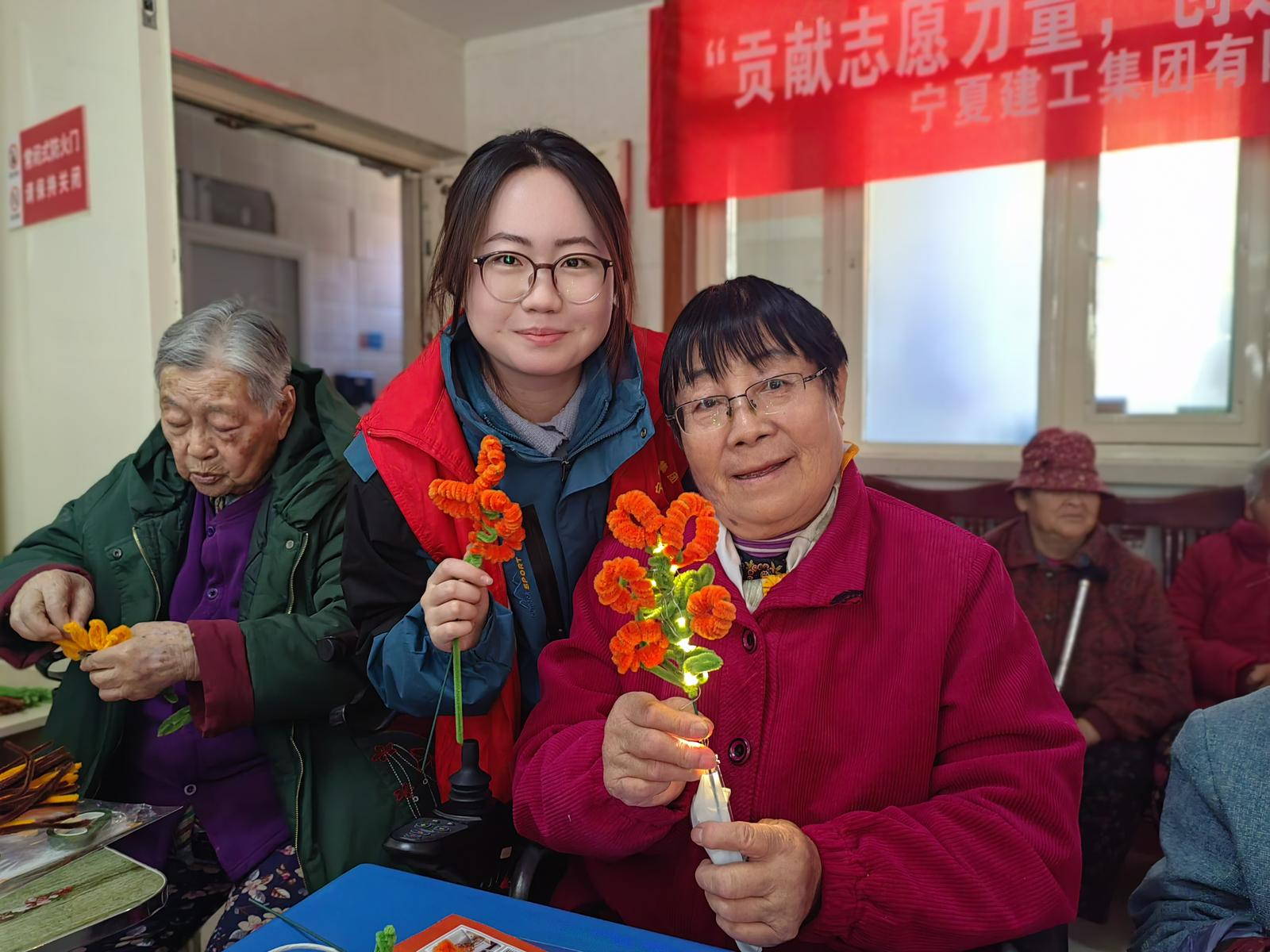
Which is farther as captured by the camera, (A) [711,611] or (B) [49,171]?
(B) [49,171]

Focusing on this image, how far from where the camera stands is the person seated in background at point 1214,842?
1.05m

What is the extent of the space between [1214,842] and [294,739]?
1397 mm

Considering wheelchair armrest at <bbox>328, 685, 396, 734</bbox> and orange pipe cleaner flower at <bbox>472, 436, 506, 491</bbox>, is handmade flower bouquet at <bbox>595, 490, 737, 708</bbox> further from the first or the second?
wheelchair armrest at <bbox>328, 685, 396, 734</bbox>

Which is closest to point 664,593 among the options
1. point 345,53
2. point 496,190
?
point 496,190

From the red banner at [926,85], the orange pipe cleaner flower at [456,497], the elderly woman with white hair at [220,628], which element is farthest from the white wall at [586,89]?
the orange pipe cleaner flower at [456,497]

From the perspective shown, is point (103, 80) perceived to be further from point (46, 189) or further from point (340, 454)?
point (340, 454)

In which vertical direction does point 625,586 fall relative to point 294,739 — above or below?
above

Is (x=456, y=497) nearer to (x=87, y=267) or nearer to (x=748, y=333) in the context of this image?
(x=748, y=333)

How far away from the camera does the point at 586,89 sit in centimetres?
436

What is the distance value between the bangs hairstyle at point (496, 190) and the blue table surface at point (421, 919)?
2.75ft

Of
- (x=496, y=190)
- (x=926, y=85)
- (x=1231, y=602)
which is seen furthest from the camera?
(x=926, y=85)

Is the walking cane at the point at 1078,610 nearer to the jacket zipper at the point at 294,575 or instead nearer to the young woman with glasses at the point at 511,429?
the young woman with glasses at the point at 511,429

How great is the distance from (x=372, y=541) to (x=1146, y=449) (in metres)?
3.26

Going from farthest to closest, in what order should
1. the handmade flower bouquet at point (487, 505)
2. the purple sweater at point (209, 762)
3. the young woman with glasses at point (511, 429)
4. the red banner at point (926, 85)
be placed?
the red banner at point (926, 85)
the purple sweater at point (209, 762)
the young woman with glasses at point (511, 429)
the handmade flower bouquet at point (487, 505)
